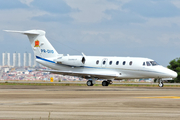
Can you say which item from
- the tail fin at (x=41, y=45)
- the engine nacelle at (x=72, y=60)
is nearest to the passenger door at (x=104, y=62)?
the engine nacelle at (x=72, y=60)

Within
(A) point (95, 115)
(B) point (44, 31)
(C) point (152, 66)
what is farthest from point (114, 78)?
(A) point (95, 115)

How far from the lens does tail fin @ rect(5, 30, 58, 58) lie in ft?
150

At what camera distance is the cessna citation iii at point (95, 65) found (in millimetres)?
39562

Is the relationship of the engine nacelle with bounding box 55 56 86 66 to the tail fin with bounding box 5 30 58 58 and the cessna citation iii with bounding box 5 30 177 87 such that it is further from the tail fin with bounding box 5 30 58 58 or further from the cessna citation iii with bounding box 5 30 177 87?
the tail fin with bounding box 5 30 58 58

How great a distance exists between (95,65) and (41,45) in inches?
311

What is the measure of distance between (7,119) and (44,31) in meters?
35.3

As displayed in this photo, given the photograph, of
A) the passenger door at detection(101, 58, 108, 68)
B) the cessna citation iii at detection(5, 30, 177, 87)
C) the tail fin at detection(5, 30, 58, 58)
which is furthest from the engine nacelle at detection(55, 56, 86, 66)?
the passenger door at detection(101, 58, 108, 68)

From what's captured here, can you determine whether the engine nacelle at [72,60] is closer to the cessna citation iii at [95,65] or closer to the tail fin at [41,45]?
the cessna citation iii at [95,65]

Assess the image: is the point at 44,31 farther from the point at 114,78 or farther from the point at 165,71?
the point at 165,71

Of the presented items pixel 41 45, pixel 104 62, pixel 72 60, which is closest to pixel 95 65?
pixel 104 62

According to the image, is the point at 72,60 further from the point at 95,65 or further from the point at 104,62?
the point at 104,62

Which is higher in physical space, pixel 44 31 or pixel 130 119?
pixel 44 31

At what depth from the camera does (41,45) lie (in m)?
45.9

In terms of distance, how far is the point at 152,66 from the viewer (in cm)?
3944
